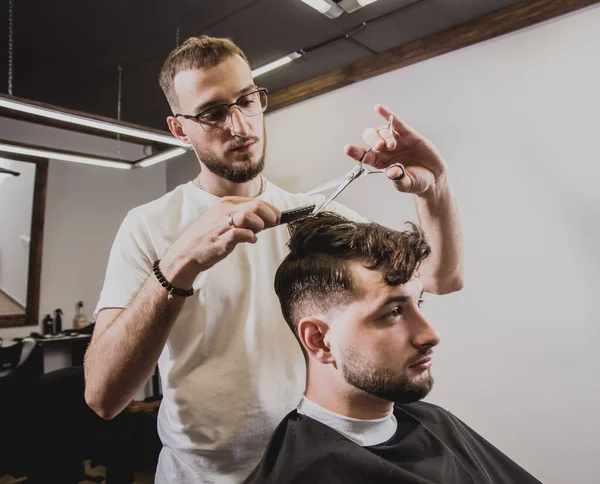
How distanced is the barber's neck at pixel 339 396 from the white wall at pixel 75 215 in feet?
Result: 15.3

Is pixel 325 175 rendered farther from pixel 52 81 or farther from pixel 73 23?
pixel 52 81

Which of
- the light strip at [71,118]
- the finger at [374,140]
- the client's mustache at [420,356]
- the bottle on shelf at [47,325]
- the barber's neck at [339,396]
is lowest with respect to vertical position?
the bottle on shelf at [47,325]

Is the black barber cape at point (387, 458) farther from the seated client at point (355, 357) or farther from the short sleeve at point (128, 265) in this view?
the short sleeve at point (128, 265)

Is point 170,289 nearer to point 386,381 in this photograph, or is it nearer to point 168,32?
point 386,381

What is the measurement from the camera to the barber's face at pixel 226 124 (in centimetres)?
122

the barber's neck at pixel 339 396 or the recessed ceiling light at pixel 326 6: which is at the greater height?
the recessed ceiling light at pixel 326 6

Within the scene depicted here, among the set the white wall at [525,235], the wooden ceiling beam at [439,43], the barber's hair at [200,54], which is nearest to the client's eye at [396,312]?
the barber's hair at [200,54]

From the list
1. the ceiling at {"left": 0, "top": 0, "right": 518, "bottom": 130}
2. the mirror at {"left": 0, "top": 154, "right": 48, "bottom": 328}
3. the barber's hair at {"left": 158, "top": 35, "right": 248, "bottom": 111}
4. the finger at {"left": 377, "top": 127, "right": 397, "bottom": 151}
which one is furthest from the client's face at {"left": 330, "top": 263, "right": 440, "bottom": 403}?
the mirror at {"left": 0, "top": 154, "right": 48, "bottom": 328}

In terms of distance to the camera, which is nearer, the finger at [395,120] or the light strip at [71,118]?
the finger at [395,120]

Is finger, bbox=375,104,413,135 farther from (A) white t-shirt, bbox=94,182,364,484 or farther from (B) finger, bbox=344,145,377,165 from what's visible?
(A) white t-shirt, bbox=94,182,364,484

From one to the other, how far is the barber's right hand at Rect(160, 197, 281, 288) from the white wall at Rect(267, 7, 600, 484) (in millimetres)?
2650

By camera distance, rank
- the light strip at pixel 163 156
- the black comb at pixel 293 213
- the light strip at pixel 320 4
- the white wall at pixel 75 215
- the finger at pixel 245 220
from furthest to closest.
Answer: the white wall at pixel 75 215 < the light strip at pixel 163 156 < the light strip at pixel 320 4 < the black comb at pixel 293 213 < the finger at pixel 245 220

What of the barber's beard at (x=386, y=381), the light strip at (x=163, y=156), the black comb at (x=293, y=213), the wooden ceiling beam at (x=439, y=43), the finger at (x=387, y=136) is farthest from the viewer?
the light strip at (x=163, y=156)

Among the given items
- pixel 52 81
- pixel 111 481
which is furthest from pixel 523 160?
pixel 52 81
